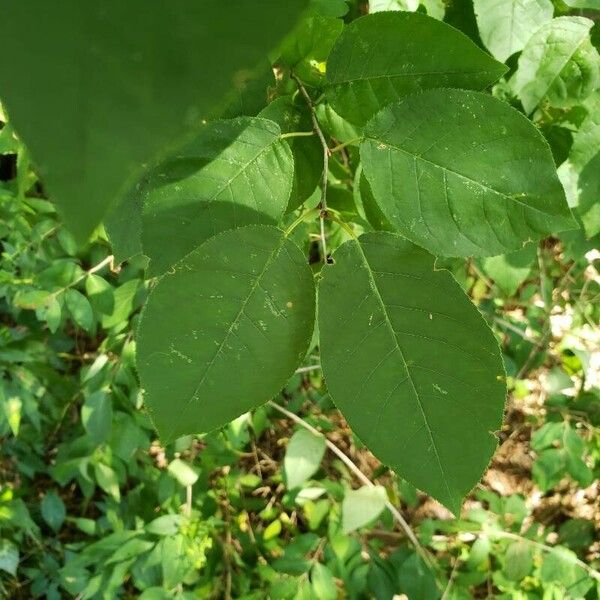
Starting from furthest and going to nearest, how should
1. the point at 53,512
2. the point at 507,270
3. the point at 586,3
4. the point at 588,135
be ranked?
the point at 53,512 < the point at 507,270 < the point at 588,135 < the point at 586,3

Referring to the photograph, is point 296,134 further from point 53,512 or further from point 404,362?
point 53,512

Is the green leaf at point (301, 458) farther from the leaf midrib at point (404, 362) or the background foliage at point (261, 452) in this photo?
the leaf midrib at point (404, 362)

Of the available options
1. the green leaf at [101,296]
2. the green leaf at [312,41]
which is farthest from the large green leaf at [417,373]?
the green leaf at [101,296]

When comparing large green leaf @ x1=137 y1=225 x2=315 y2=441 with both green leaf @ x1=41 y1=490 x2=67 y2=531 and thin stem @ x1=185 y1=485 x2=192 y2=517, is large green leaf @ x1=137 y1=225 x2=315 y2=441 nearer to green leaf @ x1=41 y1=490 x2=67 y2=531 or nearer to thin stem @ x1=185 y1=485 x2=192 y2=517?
thin stem @ x1=185 y1=485 x2=192 y2=517

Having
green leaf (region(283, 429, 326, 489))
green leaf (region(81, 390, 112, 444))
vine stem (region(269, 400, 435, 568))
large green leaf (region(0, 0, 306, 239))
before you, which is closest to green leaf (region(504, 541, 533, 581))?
vine stem (region(269, 400, 435, 568))

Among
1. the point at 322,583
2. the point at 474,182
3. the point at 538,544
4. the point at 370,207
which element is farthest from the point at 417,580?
the point at 474,182

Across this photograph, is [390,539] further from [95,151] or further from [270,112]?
[95,151]

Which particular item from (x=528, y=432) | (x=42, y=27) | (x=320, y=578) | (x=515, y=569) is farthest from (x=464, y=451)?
(x=528, y=432)
